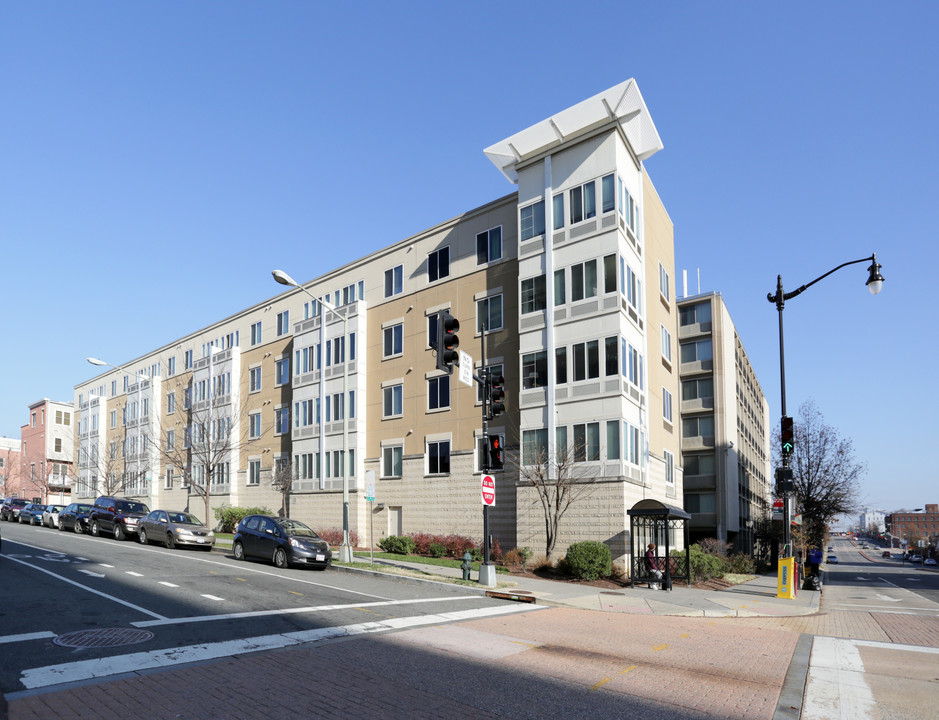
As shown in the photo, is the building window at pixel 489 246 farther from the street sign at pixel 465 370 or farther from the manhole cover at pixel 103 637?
the manhole cover at pixel 103 637

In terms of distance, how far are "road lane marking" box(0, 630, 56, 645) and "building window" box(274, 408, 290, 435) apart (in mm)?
35673

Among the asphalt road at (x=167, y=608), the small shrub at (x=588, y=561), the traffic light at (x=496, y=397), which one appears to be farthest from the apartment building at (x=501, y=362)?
the asphalt road at (x=167, y=608)

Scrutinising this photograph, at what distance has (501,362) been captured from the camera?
3241cm

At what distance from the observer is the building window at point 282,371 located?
153 ft

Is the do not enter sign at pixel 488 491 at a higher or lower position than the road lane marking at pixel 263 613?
higher

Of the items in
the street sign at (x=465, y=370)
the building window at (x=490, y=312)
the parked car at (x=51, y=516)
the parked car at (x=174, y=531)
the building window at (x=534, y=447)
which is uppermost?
the building window at (x=490, y=312)

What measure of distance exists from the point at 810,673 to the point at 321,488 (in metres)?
33.3

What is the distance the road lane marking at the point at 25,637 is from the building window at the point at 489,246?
84.2 ft

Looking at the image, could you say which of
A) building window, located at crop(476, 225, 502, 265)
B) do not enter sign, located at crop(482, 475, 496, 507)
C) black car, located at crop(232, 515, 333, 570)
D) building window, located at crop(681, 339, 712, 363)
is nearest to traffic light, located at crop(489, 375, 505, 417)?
do not enter sign, located at crop(482, 475, 496, 507)

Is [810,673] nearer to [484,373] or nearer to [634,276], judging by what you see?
[484,373]

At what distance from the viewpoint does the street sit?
7.82 meters

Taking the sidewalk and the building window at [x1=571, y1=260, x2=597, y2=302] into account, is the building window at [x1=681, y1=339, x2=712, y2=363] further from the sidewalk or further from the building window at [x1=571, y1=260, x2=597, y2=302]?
the sidewalk

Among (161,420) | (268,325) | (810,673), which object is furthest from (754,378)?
(810,673)

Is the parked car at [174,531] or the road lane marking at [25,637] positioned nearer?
the road lane marking at [25,637]
